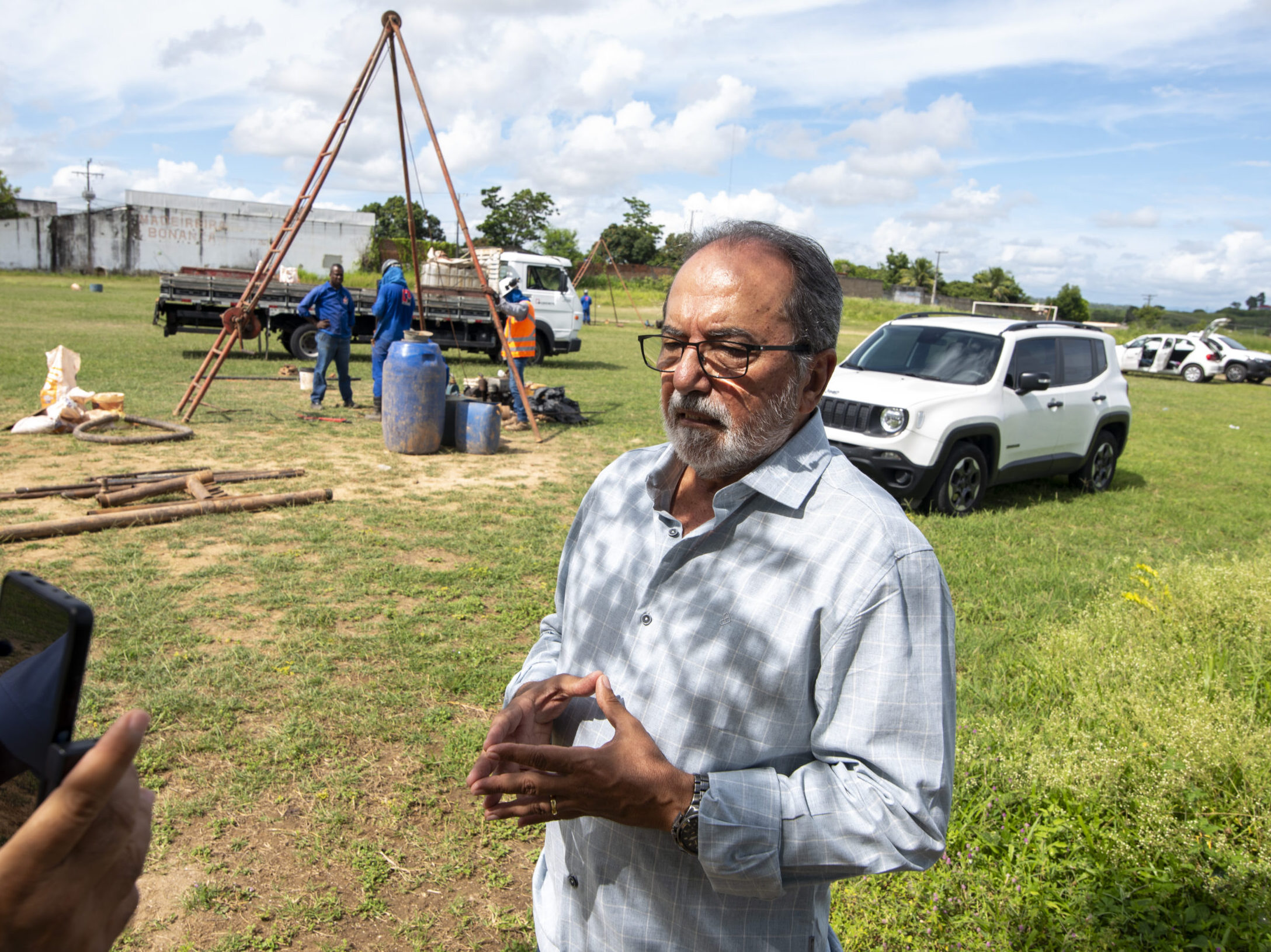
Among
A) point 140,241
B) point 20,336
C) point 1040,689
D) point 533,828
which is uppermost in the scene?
point 140,241

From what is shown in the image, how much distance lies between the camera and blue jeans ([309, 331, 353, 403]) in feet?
39.6

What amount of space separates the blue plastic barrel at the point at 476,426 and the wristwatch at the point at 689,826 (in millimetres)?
9080

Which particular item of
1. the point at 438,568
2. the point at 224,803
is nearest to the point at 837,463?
the point at 224,803

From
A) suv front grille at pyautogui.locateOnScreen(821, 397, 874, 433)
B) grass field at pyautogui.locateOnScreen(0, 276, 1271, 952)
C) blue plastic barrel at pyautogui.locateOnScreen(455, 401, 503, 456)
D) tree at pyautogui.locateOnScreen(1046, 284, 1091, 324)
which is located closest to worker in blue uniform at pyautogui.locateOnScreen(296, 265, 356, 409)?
blue plastic barrel at pyautogui.locateOnScreen(455, 401, 503, 456)

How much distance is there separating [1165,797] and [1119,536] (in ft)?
19.1

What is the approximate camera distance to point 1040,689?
14.3 feet

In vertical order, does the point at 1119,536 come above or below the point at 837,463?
below

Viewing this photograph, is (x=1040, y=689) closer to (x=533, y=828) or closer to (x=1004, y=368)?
(x=533, y=828)

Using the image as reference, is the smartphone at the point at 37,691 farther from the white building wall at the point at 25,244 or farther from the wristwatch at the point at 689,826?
the white building wall at the point at 25,244

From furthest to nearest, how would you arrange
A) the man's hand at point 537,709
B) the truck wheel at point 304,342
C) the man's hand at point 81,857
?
the truck wheel at point 304,342 → the man's hand at point 537,709 → the man's hand at point 81,857

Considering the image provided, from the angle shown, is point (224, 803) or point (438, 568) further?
point (438, 568)

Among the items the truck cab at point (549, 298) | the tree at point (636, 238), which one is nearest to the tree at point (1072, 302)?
the tree at point (636, 238)

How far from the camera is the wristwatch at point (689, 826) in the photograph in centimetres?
141

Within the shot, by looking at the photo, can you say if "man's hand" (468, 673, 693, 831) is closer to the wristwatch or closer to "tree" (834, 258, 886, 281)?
the wristwatch
